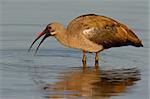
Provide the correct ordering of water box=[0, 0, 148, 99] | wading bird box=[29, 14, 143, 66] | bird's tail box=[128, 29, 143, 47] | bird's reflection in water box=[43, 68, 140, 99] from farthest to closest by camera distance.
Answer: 1. bird's tail box=[128, 29, 143, 47]
2. wading bird box=[29, 14, 143, 66]
3. water box=[0, 0, 148, 99]
4. bird's reflection in water box=[43, 68, 140, 99]

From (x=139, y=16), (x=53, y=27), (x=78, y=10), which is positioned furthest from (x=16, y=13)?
(x=53, y=27)

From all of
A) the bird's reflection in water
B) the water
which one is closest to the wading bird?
the water

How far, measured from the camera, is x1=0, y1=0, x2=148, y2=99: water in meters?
15.6

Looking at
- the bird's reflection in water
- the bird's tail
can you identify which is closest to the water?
the bird's reflection in water

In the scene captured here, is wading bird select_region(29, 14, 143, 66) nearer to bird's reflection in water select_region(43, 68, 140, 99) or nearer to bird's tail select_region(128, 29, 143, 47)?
bird's tail select_region(128, 29, 143, 47)

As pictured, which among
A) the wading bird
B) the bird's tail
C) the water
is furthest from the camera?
the bird's tail

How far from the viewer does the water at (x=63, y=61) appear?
15.6 m

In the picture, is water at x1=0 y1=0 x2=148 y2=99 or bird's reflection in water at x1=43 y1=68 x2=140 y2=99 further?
water at x1=0 y1=0 x2=148 y2=99

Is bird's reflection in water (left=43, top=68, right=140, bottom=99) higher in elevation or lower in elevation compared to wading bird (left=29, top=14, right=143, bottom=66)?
lower

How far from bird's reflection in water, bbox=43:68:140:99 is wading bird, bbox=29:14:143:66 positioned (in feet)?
3.30

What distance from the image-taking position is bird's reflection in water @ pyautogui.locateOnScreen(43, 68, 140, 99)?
50.1ft

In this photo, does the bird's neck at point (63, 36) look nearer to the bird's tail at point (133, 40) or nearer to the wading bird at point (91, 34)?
the wading bird at point (91, 34)

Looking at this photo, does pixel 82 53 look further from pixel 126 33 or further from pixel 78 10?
pixel 78 10

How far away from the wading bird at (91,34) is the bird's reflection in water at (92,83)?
101 cm
